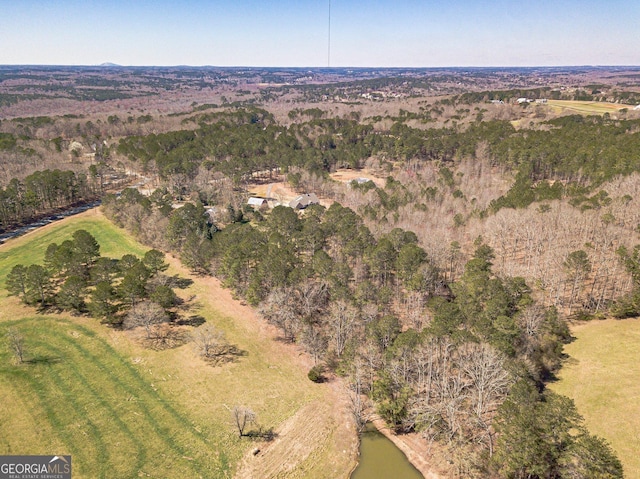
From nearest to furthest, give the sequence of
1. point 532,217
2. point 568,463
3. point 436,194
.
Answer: point 568,463
point 532,217
point 436,194

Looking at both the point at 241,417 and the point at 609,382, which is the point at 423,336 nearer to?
the point at 241,417

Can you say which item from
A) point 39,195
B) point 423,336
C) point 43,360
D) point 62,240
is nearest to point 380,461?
point 423,336

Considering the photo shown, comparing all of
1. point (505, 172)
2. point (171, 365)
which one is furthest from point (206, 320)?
point (505, 172)

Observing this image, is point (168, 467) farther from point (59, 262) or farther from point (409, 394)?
point (59, 262)

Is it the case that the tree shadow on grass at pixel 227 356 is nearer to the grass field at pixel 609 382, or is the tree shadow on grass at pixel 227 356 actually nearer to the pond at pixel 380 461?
the pond at pixel 380 461

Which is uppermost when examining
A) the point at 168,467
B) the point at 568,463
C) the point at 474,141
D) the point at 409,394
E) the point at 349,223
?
the point at 474,141
